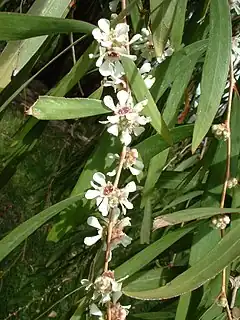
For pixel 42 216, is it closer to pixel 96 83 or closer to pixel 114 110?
pixel 114 110

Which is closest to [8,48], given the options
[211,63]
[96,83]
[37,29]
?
[37,29]

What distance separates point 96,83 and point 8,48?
85.3 inches

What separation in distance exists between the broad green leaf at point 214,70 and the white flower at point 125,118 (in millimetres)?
50

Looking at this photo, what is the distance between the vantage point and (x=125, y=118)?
0.67 meters

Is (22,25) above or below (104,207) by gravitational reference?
above

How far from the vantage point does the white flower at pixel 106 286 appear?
0.65 m

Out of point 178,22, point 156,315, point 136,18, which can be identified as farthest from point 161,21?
point 156,315

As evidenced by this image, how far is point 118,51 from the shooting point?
66 cm

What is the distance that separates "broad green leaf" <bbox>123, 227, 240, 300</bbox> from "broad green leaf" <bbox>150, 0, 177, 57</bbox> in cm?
20

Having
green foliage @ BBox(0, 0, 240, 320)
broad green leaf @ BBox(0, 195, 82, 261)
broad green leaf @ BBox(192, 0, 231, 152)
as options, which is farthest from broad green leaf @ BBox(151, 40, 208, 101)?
broad green leaf @ BBox(0, 195, 82, 261)

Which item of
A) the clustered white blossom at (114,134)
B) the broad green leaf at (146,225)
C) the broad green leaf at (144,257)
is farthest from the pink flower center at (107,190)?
the broad green leaf at (146,225)

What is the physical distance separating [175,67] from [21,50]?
0.20 metres

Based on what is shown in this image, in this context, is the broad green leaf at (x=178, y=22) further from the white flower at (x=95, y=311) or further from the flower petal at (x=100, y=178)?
the white flower at (x=95, y=311)

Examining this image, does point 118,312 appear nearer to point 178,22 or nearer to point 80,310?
point 80,310
